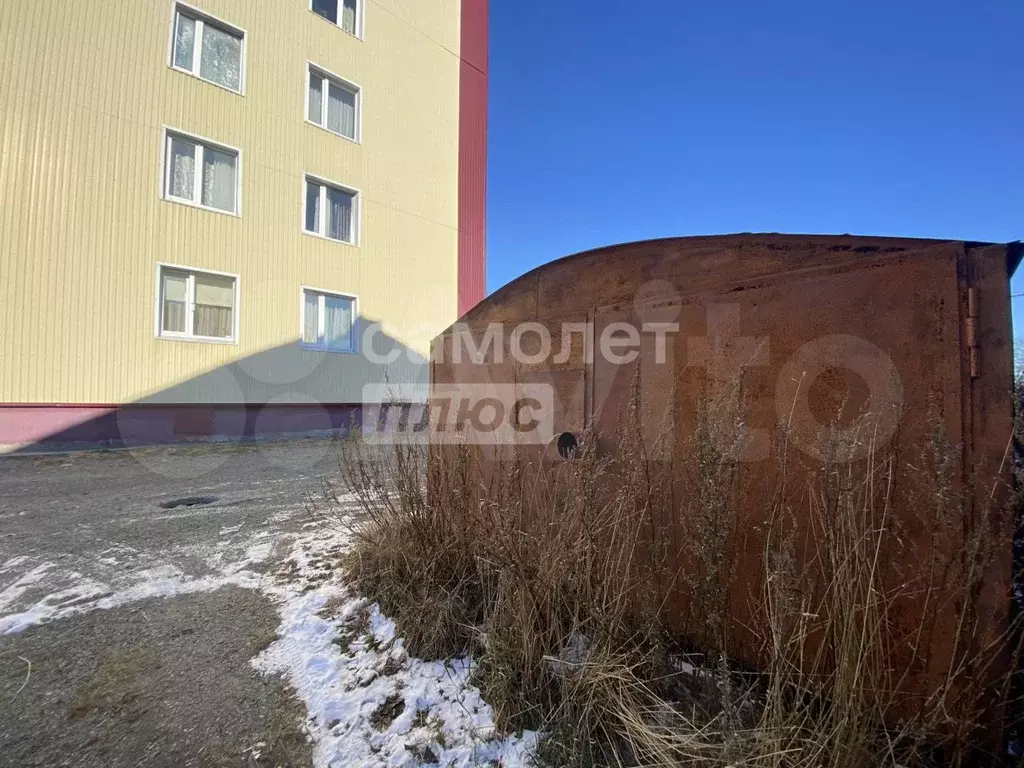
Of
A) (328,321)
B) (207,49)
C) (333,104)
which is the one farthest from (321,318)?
(207,49)

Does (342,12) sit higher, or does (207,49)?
(342,12)

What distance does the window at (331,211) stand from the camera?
11.4 metres

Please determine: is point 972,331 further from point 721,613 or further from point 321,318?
point 321,318

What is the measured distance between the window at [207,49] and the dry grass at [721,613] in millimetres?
12160

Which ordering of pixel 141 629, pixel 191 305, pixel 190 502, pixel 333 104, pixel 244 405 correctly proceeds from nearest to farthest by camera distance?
1. pixel 141 629
2. pixel 190 502
3. pixel 191 305
4. pixel 244 405
5. pixel 333 104

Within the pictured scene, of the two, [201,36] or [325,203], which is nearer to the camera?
[201,36]

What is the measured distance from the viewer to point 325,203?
37.8ft

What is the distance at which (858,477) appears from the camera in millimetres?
1614

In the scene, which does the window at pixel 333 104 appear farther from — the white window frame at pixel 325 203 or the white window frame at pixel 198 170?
the white window frame at pixel 198 170

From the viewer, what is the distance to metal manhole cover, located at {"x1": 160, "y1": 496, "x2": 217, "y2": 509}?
5110mm

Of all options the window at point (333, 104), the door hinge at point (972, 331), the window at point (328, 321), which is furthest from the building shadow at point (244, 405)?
the door hinge at point (972, 331)

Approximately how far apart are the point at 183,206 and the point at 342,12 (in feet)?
22.9

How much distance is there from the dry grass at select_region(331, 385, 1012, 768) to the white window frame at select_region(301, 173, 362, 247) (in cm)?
1082

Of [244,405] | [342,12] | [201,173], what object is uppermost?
[342,12]
